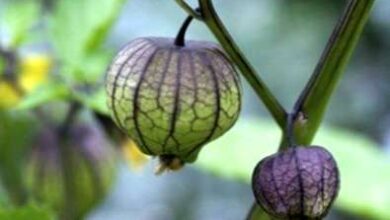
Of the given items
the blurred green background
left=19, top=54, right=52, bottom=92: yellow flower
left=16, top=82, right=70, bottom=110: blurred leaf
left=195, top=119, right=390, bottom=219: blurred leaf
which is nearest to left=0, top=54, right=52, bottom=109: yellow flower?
left=19, top=54, right=52, bottom=92: yellow flower

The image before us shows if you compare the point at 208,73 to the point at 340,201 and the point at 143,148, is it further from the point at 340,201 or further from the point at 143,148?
the point at 340,201

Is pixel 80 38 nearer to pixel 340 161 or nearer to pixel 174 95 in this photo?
pixel 174 95

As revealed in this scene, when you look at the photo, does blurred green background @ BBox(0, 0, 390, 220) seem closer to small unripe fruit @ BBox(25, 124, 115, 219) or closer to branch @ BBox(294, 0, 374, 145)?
small unripe fruit @ BBox(25, 124, 115, 219)

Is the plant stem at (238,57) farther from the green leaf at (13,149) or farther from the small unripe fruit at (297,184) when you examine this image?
the green leaf at (13,149)

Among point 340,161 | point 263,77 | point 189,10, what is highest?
point 189,10

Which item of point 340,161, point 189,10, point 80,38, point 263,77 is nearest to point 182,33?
point 189,10

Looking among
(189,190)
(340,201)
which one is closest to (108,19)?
(340,201)
